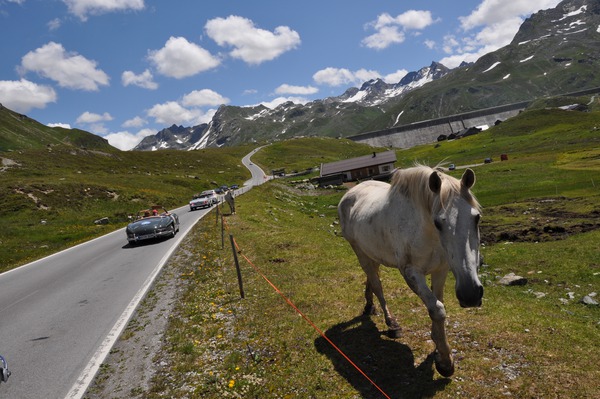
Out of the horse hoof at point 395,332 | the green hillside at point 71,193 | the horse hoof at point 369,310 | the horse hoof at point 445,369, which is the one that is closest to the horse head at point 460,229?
the horse hoof at point 445,369

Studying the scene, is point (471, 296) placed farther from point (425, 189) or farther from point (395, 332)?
point (395, 332)

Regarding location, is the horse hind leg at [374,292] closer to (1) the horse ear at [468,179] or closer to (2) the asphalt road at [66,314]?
(1) the horse ear at [468,179]

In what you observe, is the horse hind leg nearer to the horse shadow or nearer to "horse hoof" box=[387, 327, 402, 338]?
"horse hoof" box=[387, 327, 402, 338]

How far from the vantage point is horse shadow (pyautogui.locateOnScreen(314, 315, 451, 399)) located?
19.2 feet

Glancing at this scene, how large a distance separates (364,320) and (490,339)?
2.83m

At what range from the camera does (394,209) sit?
6.57 meters

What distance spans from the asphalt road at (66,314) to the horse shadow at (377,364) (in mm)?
5138

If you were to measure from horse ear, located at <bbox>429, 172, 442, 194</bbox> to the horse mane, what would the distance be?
91 millimetres

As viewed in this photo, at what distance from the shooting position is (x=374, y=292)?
855 cm

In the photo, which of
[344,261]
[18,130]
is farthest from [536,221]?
[18,130]

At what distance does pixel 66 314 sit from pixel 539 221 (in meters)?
27.3

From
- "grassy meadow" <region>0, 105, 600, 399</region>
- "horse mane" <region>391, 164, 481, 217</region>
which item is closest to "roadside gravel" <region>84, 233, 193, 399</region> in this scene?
"grassy meadow" <region>0, 105, 600, 399</region>

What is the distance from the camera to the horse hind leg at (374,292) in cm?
767

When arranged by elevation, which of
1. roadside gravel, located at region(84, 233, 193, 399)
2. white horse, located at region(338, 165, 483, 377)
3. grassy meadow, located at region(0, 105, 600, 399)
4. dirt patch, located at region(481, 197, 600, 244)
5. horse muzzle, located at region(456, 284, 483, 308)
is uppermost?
white horse, located at region(338, 165, 483, 377)
